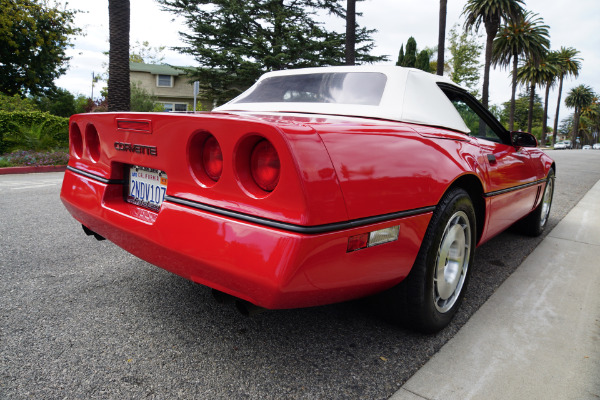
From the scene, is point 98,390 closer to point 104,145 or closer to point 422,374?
point 104,145

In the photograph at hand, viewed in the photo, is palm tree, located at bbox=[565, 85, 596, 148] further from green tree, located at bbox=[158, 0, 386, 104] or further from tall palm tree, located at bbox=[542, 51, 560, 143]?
green tree, located at bbox=[158, 0, 386, 104]

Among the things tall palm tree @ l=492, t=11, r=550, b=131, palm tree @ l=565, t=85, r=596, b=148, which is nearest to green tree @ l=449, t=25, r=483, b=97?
tall palm tree @ l=492, t=11, r=550, b=131

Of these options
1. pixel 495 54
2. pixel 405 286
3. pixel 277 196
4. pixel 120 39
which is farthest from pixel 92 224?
pixel 495 54

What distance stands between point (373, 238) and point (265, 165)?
0.50 m

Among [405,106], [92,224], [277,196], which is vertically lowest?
[92,224]

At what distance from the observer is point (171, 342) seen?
1.85 meters

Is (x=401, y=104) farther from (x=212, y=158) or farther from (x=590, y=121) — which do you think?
(x=590, y=121)

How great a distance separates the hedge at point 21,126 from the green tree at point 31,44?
392 inches

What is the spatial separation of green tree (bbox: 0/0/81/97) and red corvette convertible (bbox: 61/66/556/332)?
72.7 feet

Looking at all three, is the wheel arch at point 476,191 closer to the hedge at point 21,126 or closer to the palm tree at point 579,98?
the hedge at point 21,126

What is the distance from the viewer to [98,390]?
150 centimetres

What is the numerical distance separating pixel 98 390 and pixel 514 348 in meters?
1.85

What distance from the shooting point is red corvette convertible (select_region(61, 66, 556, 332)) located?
4.31 ft

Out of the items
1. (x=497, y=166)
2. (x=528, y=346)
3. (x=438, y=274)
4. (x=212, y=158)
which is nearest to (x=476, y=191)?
(x=497, y=166)
